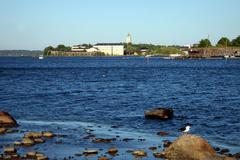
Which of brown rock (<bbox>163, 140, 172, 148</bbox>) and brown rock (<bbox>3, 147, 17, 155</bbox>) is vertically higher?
brown rock (<bbox>3, 147, 17, 155</bbox>)

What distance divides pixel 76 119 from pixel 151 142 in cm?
1185

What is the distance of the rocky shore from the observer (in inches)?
905

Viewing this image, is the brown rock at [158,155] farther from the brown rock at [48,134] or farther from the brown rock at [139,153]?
the brown rock at [48,134]

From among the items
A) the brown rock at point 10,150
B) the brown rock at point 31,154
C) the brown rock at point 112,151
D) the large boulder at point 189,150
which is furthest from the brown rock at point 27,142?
the large boulder at point 189,150

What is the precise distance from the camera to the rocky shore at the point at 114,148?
Answer: 75.4ft

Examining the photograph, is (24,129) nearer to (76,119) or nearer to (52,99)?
(76,119)

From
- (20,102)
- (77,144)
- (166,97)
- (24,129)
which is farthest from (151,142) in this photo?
(166,97)

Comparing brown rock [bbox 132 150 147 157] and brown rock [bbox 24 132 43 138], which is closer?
brown rock [bbox 132 150 147 157]

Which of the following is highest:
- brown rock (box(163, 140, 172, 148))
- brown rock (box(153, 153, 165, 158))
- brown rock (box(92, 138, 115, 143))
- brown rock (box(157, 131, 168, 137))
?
brown rock (box(153, 153, 165, 158))

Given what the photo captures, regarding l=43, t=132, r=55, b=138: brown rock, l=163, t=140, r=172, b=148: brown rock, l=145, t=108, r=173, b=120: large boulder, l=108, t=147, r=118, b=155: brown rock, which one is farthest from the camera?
l=145, t=108, r=173, b=120: large boulder

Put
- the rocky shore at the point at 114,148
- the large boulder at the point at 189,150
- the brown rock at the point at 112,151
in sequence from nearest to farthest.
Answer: the large boulder at the point at 189,150 < the rocky shore at the point at 114,148 < the brown rock at the point at 112,151

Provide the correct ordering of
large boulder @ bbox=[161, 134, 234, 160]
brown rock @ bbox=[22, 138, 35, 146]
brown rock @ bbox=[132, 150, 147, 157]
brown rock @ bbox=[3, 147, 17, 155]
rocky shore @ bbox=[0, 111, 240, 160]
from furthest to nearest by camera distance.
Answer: brown rock @ bbox=[22, 138, 35, 146]
brown rock @ bbox=[3, 147, 17, 155]
brown rock @ bbox=[132, 150, 147, 157]
rocky shore @ bbox=[0, 111, 240, 160]
large boulder @ bbox=[161, 134, 234, 160]

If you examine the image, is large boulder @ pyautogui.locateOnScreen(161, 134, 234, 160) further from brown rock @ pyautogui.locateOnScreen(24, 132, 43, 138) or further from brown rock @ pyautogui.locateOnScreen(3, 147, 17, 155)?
brown rock @ pyautogui.locateOnScreen(24, 132, 43, 138)

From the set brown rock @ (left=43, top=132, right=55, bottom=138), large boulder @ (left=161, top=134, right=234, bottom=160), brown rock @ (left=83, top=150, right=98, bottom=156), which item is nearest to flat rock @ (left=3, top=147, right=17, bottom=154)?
brown rock @ (left=83, top=150, right=98, bottom=156)
